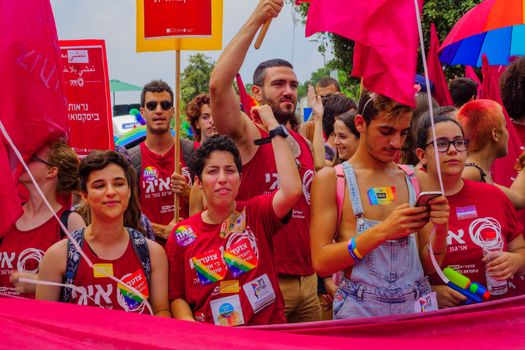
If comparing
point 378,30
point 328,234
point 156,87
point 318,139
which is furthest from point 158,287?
point 156,87

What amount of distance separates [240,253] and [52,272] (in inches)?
33.4

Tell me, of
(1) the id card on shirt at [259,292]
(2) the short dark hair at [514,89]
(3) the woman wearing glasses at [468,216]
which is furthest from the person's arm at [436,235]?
(2) the short dark hair at [514,89]

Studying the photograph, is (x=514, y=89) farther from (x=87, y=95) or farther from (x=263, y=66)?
(x=87, y=95)

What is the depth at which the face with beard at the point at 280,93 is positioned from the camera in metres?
4.51

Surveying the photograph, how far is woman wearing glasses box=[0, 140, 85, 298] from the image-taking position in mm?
3678

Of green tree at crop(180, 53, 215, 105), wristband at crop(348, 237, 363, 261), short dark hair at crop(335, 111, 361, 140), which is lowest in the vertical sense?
wristband at crop(348, 237, 363, 261)

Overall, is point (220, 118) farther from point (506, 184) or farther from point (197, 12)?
point (506, 184)

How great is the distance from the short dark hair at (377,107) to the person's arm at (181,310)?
1.17 meters

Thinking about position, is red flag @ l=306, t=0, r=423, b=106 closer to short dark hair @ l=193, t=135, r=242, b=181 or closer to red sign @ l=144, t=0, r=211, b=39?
short dark hair @ l=193, t=135, r=242, b=181

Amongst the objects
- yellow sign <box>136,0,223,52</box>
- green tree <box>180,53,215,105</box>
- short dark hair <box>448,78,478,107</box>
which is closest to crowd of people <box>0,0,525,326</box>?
yellow sign <box>136,0,223,52</box>

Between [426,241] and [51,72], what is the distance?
73.4 inches

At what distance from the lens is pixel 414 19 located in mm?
3023

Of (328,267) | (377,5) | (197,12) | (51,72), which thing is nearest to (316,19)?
(377,5)

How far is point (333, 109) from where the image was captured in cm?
639
